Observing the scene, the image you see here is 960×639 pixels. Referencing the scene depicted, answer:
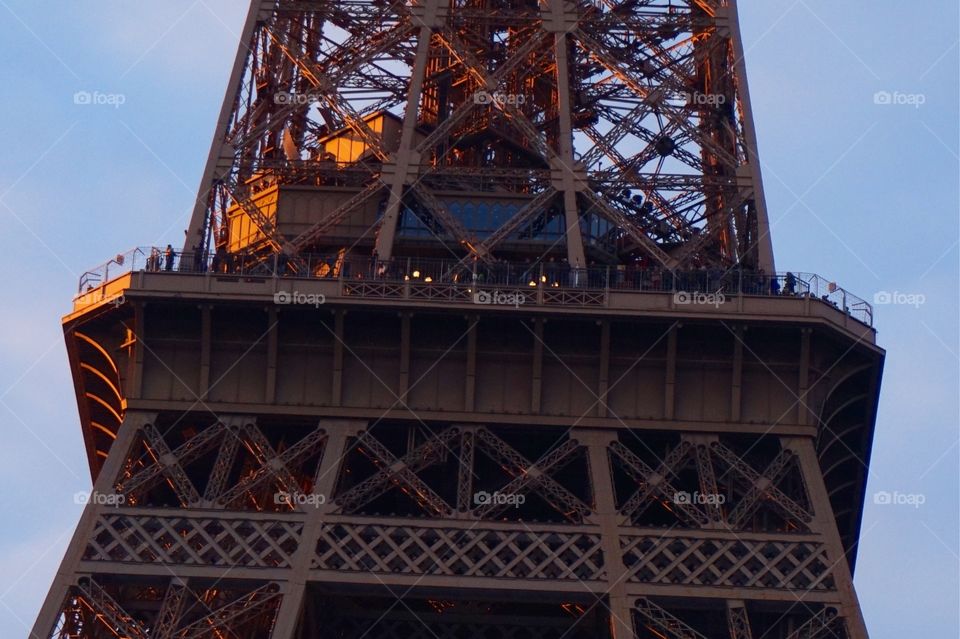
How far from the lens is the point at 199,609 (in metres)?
65.9

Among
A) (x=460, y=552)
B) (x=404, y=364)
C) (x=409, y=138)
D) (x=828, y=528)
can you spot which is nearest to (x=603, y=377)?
(x=404, y=364)

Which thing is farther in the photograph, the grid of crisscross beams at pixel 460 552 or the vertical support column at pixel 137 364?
the vertical support column at pixel 137 364

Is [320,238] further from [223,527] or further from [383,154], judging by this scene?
[223,527]

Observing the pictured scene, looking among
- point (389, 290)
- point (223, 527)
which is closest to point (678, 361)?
point (389, 290)

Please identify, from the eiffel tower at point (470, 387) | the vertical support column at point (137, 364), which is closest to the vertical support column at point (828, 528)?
the eiffel tower at point (470, 387)

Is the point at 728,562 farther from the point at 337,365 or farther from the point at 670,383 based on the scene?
the point at 337,365

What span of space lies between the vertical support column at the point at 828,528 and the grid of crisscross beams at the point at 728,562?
0.25 metres

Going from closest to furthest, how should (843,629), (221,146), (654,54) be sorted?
(843,629), (221,146), (654,54)

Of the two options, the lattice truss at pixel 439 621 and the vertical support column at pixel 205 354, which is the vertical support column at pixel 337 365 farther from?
the lattice truss at pixel 439 621

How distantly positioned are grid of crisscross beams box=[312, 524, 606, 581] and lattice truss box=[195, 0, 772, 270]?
7645 mm

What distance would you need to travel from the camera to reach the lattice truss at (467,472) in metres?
66.6

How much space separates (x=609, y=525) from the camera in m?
65.6

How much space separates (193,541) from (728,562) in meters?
11.9

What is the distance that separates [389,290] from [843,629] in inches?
511
